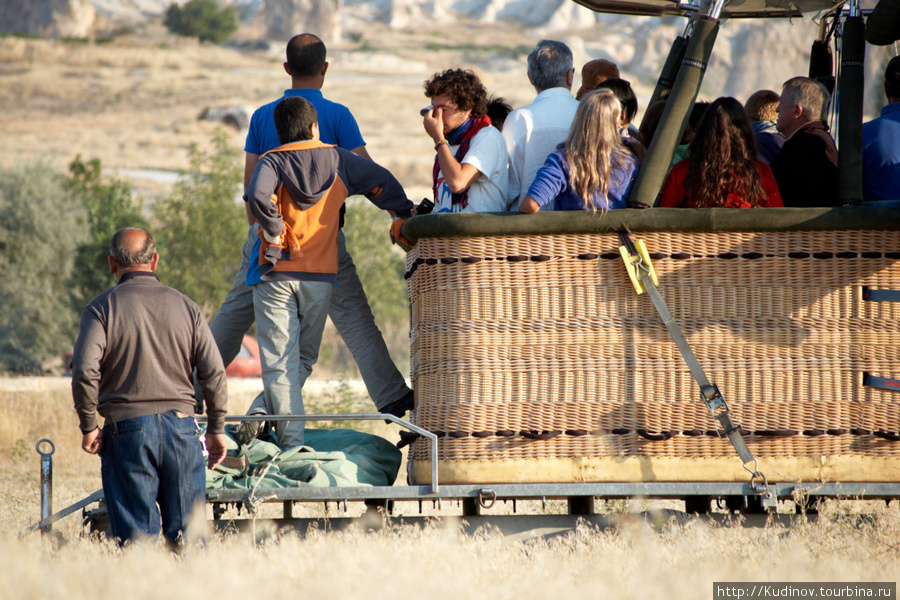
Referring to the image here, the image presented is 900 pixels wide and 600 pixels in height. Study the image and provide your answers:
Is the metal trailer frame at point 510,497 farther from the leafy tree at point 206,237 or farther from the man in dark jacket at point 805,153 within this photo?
the leafy tree at point 206,237

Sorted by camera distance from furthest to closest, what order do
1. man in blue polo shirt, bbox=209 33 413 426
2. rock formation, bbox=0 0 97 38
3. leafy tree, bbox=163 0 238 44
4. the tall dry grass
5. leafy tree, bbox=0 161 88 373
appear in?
rock formation, bbox=0 0 97 38, leafy tree, bbox=163 0 238 44, leafy tree, bbox=0 161 88 373, man in blue polo shirt, bbox=209 33 413 426, the tall dry grass

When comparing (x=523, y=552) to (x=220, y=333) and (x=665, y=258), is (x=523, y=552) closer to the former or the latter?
(x=665, y=258)

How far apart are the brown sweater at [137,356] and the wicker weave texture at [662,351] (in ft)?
4.29

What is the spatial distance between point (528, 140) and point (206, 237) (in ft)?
80.9

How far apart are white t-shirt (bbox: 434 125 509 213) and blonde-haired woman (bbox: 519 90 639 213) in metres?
0.34

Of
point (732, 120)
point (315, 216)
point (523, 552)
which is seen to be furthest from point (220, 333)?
point (732, 120)

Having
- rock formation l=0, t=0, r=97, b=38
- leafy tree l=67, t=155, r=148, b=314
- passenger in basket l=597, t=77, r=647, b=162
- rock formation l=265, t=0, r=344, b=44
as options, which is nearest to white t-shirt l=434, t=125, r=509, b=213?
passenger in basket l=597, t=77, r=647, b=162

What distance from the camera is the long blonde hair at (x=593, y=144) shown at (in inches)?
179

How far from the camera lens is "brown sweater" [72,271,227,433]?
4281mm

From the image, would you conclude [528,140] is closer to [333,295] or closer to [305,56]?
[333,295]

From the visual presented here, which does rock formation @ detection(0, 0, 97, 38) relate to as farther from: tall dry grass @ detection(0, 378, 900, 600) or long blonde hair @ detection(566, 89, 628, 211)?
tall dry grass @ detection(0, 378, 900, 600)

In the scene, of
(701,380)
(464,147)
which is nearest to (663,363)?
(701,380)

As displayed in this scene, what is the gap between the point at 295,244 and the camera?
504cm

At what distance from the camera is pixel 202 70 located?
83.8m
